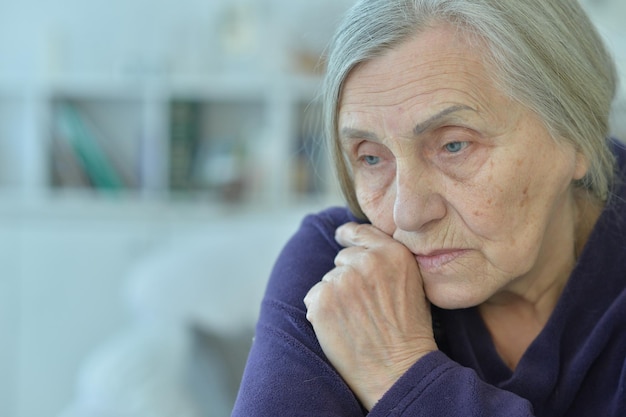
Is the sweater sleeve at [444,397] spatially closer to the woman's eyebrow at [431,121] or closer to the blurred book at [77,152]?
the woman's eyebrow at [431,121]

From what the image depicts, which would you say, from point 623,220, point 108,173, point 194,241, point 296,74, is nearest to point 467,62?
point 623,220

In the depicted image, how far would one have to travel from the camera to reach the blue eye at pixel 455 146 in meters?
1.02

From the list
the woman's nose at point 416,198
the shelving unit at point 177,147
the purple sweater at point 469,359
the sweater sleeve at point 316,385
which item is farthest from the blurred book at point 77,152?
the woman's nose at point 416,198

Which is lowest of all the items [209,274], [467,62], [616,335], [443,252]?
[209,274]

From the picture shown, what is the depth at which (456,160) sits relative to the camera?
1024mm

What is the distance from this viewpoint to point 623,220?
116 centimetres

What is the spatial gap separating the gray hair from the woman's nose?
148 millimetres

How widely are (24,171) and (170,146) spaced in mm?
786

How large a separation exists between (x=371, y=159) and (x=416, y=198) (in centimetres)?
12

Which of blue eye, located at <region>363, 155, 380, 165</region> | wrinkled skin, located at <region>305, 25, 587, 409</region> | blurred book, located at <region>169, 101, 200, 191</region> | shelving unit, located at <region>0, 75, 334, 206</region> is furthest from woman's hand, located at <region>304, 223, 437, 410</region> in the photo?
blurred book, located at <region>169, 101, 200, 191</region>

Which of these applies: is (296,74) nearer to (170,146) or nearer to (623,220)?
(170,146)

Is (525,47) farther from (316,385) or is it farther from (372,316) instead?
(316,385)

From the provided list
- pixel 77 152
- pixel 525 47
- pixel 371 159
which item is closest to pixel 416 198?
pixel 371 159

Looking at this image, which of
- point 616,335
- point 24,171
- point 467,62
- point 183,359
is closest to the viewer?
point 467,62
